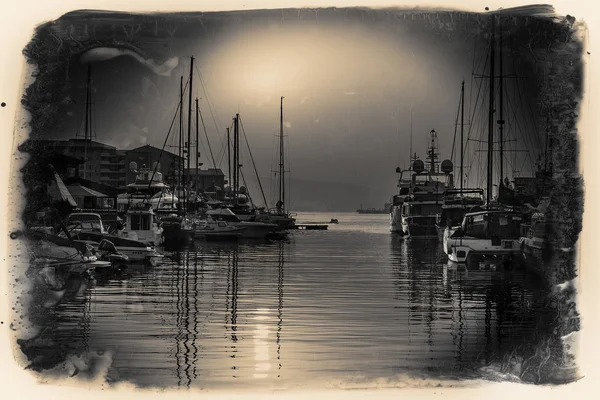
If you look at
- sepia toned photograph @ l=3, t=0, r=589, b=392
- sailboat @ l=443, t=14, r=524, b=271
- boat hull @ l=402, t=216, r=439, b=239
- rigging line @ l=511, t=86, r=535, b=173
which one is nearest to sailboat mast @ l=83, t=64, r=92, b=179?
sepia toned photograph @ l=3, t=0, r=589, b=392

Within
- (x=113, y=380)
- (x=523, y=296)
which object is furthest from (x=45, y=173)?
(x=523, y=296)

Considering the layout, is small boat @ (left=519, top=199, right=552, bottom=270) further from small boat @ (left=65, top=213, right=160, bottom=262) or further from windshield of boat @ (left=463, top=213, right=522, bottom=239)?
small boat @ (left=65, top=213, right=160, bottom=262)

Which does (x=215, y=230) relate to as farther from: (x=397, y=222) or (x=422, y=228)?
(x=397, y=222)

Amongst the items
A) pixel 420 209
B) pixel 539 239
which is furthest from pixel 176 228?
pixel 539 239

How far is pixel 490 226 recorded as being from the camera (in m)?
16.3

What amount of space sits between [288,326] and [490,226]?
8.10 metres

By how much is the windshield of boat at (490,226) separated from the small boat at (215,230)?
642 inches

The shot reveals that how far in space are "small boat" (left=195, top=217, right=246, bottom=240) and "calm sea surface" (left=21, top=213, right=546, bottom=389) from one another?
17.2m

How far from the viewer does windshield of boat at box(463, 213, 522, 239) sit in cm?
1416

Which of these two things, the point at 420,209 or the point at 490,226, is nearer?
the point at 490,226

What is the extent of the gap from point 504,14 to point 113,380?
419 cm

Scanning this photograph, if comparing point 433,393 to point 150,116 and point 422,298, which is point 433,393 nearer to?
point 150,116

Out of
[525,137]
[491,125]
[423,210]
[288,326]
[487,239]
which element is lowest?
[288,326]

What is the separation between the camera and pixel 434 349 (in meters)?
7.48
